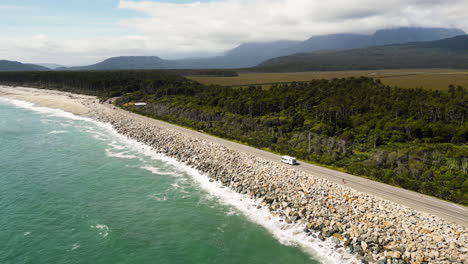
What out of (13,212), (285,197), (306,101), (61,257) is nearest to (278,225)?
(285,197)

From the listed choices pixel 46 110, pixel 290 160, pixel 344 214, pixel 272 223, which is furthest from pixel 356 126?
pixel 46 110

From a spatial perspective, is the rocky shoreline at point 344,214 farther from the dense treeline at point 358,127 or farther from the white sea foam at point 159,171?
the dense treeline at point 358,127

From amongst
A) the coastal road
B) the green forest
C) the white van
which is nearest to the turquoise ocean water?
the white van

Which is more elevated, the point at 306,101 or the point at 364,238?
the point at 306,101

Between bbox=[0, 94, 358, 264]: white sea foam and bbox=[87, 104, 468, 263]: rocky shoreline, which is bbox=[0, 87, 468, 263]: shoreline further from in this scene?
bbox=[0, 94, 358, 264]: white sea foam

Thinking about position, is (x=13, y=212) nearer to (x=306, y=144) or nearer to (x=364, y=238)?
(x=364, y=238)

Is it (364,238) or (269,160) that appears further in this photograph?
(269,160)
